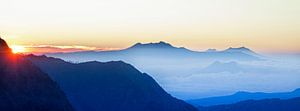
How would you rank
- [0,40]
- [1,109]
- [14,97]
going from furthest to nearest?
[0,40], [14,97], [1,109]

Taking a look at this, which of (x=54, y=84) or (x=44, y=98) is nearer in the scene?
(x=44, y=98)

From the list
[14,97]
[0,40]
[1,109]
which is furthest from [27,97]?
[0,40]

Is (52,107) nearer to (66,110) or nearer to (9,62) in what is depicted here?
(66,110)

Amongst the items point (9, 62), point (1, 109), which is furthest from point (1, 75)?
point (1, 109)

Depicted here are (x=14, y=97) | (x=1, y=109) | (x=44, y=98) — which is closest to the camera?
(x=1, y=109)

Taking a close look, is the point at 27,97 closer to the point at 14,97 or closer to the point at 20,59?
the point at 14,97

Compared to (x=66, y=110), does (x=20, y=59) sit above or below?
above
